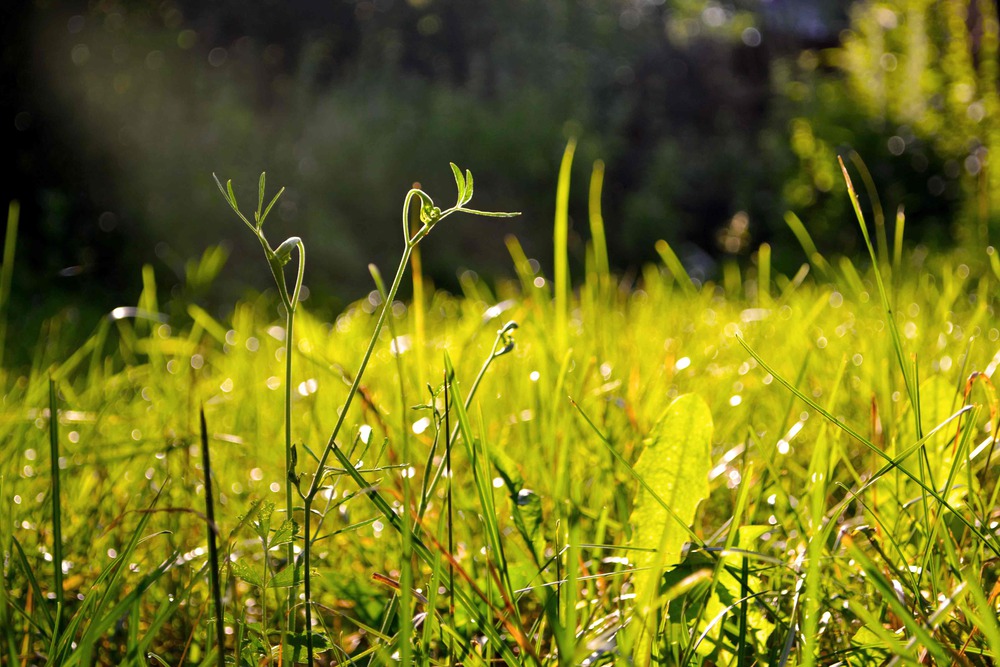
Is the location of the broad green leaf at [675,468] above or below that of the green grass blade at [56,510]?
below

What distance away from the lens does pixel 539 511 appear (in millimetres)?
852

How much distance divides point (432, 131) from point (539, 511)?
5.53 m

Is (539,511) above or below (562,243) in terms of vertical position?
below

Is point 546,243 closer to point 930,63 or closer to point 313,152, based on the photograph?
point 313,152

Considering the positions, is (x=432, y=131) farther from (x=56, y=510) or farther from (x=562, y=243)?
(x=56, y=510)

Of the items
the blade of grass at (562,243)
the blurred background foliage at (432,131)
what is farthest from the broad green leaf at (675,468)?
the blurred background foliage at (432,131)

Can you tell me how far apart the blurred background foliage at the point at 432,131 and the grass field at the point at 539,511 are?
110 inches

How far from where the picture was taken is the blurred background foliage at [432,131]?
5.01m

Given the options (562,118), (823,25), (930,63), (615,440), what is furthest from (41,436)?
(823,25)

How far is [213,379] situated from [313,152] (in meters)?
3.90

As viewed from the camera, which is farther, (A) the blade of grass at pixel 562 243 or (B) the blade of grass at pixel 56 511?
(A) the blade of grass at pixel 562 243

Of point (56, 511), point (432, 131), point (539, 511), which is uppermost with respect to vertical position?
point (56, 511)

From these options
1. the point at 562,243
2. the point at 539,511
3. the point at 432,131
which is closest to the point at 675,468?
the point at 539,511

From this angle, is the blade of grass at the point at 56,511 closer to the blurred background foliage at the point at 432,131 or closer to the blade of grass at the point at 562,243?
the blade of grass at the point at 562,243
